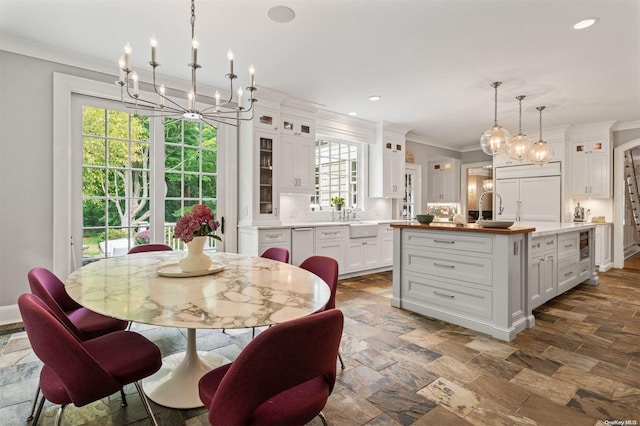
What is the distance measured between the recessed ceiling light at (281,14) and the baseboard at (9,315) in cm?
361

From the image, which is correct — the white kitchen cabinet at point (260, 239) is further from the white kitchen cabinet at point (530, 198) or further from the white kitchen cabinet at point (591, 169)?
the white kitchen cabinet at point (591, 169)

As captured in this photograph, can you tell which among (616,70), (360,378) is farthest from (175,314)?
(616,70)

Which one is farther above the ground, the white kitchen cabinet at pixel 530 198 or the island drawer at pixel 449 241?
the white kitchen cabinet at pixel 530 198

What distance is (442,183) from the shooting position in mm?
7801

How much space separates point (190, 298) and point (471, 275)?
2.54 meters

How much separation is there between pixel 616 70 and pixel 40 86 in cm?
605

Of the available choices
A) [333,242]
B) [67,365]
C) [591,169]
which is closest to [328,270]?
[67,365]

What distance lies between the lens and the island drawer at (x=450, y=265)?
295 cm

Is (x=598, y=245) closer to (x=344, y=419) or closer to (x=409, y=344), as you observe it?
(x=409, y=344)

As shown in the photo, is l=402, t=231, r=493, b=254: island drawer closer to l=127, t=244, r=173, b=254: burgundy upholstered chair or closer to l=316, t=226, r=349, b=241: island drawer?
l=316, t=226, r=349, b=241: island drawer

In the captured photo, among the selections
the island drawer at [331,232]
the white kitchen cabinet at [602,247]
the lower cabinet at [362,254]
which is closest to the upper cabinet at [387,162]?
the lower cabinet at [362,254]

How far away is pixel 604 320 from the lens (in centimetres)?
331

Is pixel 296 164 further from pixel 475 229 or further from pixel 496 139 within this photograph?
pixel 475 229

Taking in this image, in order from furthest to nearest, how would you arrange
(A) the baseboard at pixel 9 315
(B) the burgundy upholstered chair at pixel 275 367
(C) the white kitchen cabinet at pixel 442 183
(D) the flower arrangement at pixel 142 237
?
(C) the white kitchen cabinet at pixel 442 183, (D) the flower arrangement at pixel 142 237, (A) the baseboard at pixel 9 315, (B) the burgundy upholstered chair at pixel 275 367
